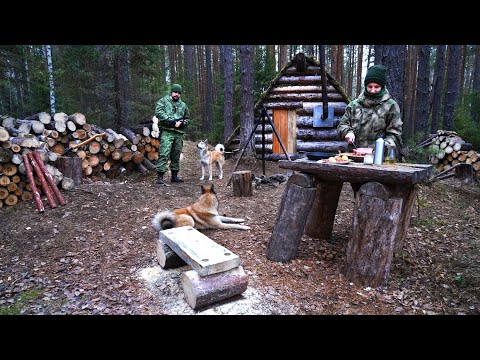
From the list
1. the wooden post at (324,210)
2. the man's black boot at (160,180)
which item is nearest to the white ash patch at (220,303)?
the wooden post at (324,210)

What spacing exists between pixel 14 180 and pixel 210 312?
4.88 m

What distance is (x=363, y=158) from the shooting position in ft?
12.4

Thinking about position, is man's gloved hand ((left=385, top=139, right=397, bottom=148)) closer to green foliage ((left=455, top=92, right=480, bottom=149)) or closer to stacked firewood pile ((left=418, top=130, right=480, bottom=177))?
stacked firewood pile ((left=418, top=130, right=480, bottom=177))

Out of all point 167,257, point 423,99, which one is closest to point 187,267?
point 167,257

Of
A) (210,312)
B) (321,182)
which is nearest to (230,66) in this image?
(321,182)

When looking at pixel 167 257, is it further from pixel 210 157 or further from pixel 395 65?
pixel 395 65

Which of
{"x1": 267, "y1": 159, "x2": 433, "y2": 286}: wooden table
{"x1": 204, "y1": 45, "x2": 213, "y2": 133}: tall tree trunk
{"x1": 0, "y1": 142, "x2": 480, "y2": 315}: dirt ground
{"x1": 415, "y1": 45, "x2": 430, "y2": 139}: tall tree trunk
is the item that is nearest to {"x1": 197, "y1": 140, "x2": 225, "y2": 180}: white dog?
{"x1": 0, "y1": 142, "x2": 480, "y2": 315}: dirt ground

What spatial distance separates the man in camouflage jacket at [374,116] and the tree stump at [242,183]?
8.75 ft

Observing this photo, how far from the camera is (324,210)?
4535mm

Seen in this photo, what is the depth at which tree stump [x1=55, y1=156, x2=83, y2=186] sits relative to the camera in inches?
252

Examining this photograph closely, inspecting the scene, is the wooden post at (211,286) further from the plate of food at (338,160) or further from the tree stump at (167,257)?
the plate of food at (338,160)

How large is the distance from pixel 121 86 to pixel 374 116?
328 inches

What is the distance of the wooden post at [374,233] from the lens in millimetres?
3086

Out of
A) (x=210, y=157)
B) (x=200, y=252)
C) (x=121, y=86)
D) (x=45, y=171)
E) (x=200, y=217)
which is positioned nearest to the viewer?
(x=200, y=252)
